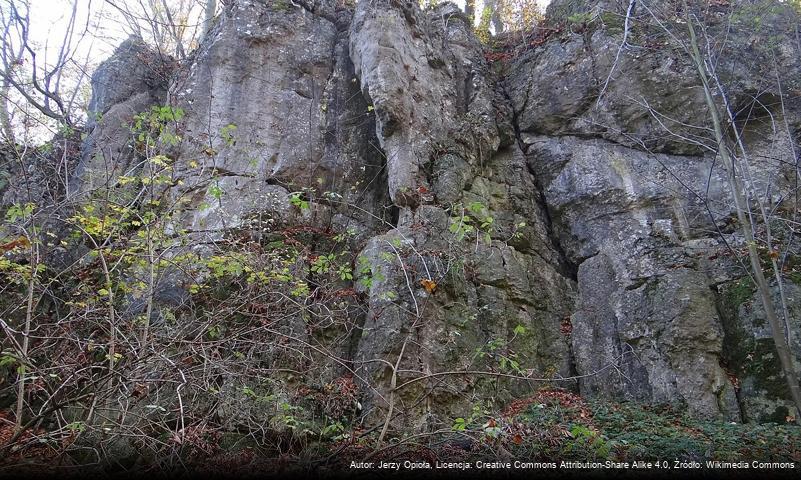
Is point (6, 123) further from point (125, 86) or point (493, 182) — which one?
point (493, 182)

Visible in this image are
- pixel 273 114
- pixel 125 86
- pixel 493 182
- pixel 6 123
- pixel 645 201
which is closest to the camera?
pixel 6 123

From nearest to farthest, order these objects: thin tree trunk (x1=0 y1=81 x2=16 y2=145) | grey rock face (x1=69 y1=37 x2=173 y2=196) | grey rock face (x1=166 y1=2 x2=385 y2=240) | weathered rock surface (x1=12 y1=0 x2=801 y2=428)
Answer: thin tree trunk (x1=0 y1=81 x2=16 y2=145), weathered rock surface (x1=12 y1=0 x2=801 y2=428), grey rock face (x1=166 y1=2 x2=385 y2=240), grey rock face (x1=69 y1=37 x2=173 y2=196)

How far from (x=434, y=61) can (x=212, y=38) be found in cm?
435

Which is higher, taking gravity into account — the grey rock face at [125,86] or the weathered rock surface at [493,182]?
the grey rock face at [125,86]

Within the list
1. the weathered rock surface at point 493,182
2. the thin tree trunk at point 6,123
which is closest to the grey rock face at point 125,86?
the weathered rock surface at point 493,182

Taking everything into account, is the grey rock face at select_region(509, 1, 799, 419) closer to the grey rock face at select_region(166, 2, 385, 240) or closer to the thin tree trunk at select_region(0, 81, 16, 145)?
the grey rock face at select_region(166, 2, 385, 240)

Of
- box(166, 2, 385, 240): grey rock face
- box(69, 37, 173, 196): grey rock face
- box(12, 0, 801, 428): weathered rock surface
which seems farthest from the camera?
box(69, 37, 173, 196): grey rock face

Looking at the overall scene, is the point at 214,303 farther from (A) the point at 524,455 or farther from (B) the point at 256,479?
(A) the point at 524,455

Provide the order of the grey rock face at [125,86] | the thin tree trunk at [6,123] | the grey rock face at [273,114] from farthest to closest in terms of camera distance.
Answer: the grey rock face at [125,86], the grey rock face at [273,114], the thin tree trunk at [6,123]

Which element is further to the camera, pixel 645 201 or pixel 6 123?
pixel 645 201

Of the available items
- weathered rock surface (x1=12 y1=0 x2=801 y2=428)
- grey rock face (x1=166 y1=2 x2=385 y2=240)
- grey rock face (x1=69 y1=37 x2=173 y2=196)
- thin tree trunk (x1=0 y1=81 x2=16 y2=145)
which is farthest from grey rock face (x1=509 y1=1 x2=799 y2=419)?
grey rock face (x1=69 y1=37 x2=173 y2=196)

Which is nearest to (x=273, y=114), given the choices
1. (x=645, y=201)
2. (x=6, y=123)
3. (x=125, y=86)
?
(x=125, y=86)

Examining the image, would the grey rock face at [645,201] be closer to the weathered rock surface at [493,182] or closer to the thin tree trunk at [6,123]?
the weathered rock surface at [493,182]

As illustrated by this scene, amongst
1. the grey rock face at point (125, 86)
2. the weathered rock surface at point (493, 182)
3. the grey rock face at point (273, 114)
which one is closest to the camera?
the weathered rock surface at point (493, 182)
